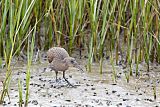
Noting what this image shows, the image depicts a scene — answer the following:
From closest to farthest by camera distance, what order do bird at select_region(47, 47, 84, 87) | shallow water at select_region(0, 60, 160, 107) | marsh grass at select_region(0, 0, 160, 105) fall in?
shallow water at select_region(0, 60, 160, 107), bird at select_region(47, 47, 84, 87), marsh grass at select_region(0, 0, 160, 105)

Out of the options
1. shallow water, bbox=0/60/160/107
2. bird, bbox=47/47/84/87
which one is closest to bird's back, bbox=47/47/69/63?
bird, bbox=47/47/84/87

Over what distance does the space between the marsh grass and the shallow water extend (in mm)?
118

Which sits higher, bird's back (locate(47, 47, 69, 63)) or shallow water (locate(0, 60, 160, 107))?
bird's back (locate(47, 47, 69, 63))

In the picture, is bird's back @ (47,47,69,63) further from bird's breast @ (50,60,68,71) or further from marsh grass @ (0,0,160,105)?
marsh grass @ (0,0,160,105)

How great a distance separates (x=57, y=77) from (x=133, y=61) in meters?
1.05

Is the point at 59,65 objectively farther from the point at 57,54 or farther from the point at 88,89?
the point at 88,89

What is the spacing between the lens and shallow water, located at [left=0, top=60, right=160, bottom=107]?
4953mm

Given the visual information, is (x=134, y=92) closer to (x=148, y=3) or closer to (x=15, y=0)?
(x=148, y=3)

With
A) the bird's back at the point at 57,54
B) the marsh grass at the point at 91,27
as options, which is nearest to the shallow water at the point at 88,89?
the marsh grass at the point at 91,27

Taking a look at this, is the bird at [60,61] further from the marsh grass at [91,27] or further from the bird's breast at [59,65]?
the marsh grass at [91,27]

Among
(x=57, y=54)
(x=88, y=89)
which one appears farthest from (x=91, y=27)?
(x=88, y=89)

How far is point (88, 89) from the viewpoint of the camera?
17.7ft

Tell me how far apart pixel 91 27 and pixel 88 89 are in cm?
80

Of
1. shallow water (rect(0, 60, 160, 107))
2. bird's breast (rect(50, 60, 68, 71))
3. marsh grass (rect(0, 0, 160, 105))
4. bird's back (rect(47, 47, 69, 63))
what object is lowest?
shallow water (rect(0, 60, 160, 107))
